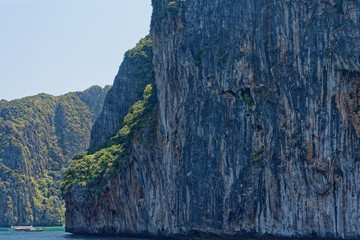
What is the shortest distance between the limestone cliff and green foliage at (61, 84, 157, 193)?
18.4 ft

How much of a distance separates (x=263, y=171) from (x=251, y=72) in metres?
8.27

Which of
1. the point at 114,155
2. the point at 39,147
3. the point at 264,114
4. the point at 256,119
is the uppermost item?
the point at 39,147

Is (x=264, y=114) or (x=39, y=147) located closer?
(x=264, y=114)

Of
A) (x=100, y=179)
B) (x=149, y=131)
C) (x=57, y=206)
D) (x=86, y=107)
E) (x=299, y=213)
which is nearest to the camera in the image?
(x=299, y=213)

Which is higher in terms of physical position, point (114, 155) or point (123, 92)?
point (123, 92)

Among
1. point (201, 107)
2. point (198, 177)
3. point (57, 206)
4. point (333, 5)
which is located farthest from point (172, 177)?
point (57, 206)

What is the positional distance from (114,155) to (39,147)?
9458 centimetres

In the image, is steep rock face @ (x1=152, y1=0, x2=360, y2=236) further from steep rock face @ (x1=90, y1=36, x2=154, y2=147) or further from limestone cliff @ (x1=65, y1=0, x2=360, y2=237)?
steep rock face @ (x1=90, y1=36, x2=154, y2=147)

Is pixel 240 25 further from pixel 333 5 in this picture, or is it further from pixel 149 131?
pixel 149 131

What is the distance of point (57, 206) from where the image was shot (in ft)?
456

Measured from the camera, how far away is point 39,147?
160000 mm

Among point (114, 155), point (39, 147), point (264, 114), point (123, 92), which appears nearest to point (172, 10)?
point (264, 114)

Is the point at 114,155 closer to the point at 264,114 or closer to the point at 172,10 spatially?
the point at 172,10

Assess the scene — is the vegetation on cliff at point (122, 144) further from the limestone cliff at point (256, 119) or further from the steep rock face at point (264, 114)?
the steep rock face at point (264, 114)
